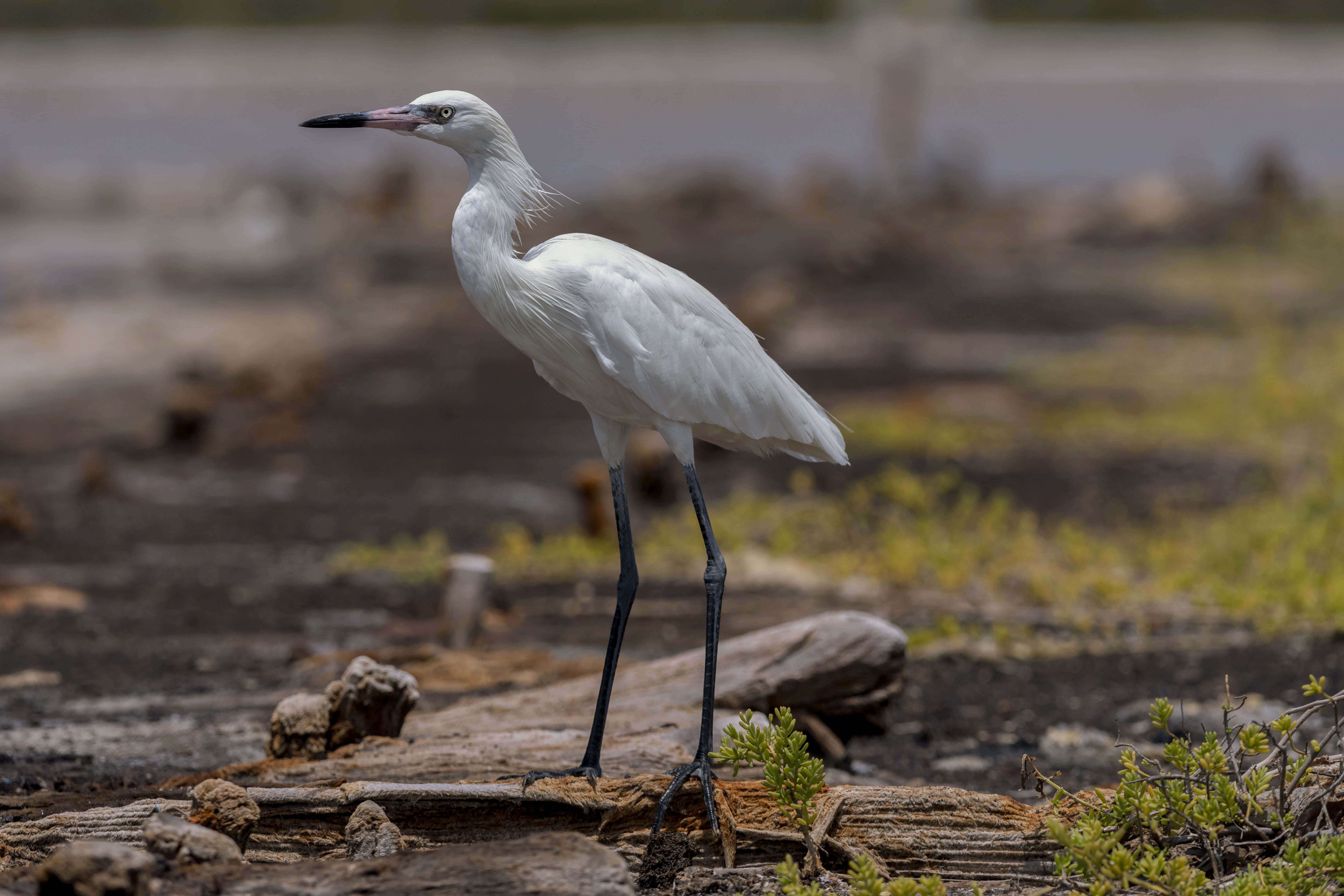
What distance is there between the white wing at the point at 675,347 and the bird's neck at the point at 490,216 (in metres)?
0.13

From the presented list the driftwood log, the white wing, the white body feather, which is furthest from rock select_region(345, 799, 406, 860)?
the white wing

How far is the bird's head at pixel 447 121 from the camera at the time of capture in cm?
352

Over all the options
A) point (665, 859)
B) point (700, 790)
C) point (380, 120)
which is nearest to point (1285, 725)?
point (700, 790)

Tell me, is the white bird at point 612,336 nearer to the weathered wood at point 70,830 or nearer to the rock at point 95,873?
the weathered wood at point 70,830

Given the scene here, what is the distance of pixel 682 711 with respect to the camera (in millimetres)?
4316

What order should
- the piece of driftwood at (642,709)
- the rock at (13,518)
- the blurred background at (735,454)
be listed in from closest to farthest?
the piece of driftwood at (642,709) < the blurred background at (735,454) < the rock at (13,518)

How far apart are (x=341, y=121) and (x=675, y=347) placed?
1036 millimetres

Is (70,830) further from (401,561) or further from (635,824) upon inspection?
(401,561)

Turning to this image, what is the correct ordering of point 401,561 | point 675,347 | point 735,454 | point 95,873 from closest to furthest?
point 95,873 < point 675,347 < point 401,561 < point 735,454

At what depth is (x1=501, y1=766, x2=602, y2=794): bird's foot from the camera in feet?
11.8

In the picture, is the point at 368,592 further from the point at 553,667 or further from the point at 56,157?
the point at 56,157

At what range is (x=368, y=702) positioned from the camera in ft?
13.6

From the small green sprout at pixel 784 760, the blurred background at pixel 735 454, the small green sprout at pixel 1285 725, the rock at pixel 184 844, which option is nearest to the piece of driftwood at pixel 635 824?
the small green sprout at pixel 784 760

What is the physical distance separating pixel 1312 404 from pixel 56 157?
36.0m
